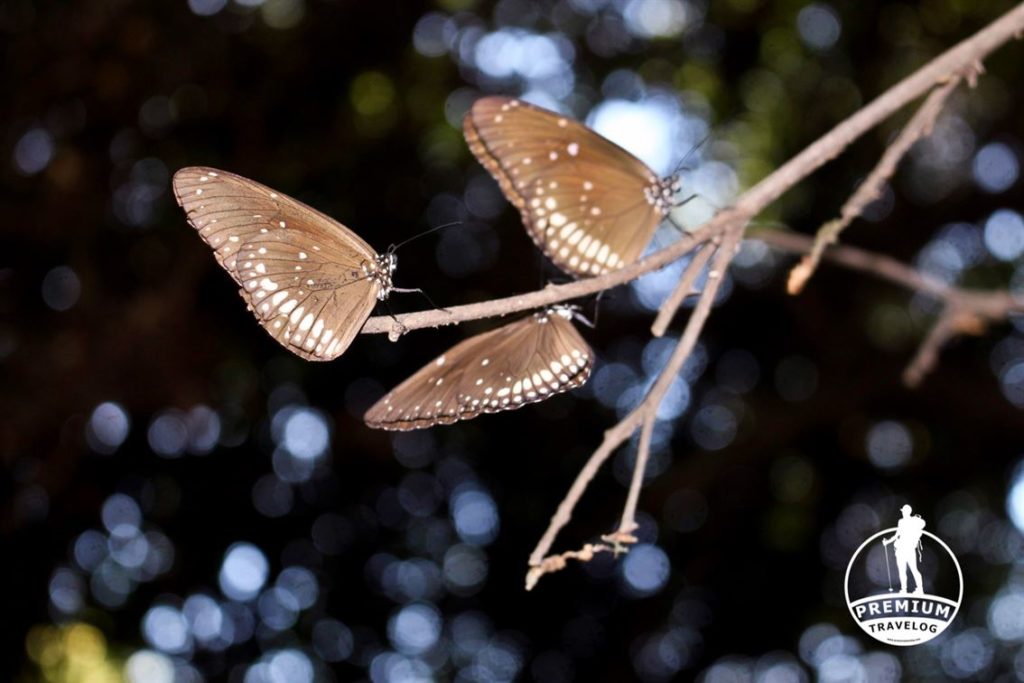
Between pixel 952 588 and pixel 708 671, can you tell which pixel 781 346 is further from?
pixel 708 671

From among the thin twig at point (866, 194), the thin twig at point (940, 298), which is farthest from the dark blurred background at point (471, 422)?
the thin twig at point (866, 194)

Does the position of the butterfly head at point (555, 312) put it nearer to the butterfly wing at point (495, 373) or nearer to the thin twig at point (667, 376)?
the butterfly wing at point (495, 373)

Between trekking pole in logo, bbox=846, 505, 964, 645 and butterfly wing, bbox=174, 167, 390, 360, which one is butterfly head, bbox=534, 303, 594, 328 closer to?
butterfly wing, bbox=174, 167, 390, 360

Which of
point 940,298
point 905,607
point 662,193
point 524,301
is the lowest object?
point 524,301

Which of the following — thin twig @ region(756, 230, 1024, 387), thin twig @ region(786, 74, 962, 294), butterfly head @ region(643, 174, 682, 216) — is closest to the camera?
thin twig @ region(786, 74, 962, 294)

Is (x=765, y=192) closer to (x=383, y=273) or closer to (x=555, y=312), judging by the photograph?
(x=555, y=312)

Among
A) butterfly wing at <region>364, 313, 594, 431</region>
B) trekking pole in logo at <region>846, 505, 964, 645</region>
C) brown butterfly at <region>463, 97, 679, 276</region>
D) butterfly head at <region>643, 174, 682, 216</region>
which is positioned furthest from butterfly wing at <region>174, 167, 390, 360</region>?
trekking pole in logo at <region>846, 505, 964, 645</region>

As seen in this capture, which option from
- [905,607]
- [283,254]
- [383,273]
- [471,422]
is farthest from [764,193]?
[471,422]
